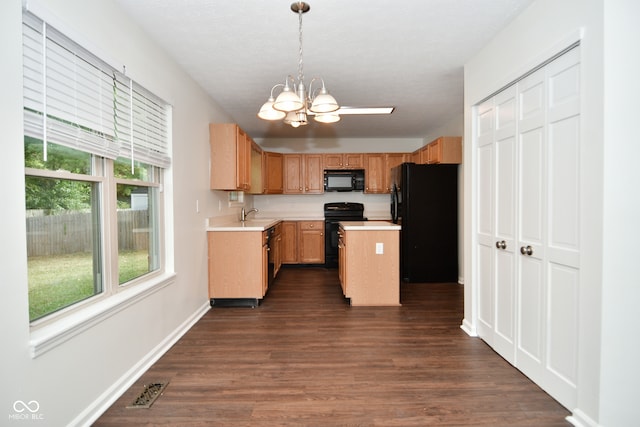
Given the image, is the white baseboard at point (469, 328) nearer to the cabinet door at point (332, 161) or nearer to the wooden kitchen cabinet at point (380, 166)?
the wooden kitchen cabinet at point (380, 166)

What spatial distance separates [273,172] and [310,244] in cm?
153

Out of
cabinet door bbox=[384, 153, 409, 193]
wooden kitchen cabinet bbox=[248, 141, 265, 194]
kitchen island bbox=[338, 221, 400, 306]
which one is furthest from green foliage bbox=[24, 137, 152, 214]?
cabinet door bbox=[384, 153, 409, 193]

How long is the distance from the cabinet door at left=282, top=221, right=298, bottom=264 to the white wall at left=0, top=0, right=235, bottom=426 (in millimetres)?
2603

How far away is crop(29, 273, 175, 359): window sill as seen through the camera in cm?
147

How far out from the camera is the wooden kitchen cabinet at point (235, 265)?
3734mm

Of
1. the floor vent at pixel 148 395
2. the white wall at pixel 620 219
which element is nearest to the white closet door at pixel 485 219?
the white wall at pixel 620 219

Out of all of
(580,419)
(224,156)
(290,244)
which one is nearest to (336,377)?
(580,419)

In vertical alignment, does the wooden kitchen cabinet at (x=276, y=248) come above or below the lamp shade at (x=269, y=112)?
below

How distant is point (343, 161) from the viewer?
6.29 metres

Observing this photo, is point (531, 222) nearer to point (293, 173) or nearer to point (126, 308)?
point (126, 308)

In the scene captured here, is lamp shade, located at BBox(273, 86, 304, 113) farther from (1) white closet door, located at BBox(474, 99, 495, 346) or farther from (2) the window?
(1) white closet door, located at BBox(474, 99, 495, 346)

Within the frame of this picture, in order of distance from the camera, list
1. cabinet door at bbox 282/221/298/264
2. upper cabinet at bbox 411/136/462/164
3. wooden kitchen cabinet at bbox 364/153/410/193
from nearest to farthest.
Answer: upper cabinet at bbox 411/136/462/164 < cabinet door at bbox 282/221/298/264 < wooden kitchen cabinet at bbox 364/153/410/193

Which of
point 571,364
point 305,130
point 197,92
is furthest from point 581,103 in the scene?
point 305,130

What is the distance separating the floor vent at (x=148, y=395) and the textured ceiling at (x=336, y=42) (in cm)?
248
